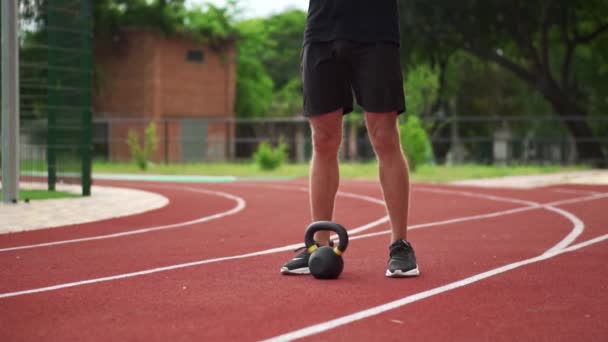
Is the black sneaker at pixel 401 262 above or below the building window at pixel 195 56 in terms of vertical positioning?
below

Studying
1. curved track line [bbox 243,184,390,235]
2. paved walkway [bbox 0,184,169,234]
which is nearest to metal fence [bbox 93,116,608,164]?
curved track line [bbox 243,184,390,235]

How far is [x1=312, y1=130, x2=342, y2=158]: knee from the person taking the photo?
518 centimetres

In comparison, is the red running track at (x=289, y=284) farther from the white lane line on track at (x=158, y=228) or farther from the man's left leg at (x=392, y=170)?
the man's left leg at (x=392, y=170)

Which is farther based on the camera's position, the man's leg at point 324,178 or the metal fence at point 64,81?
the metal fence at point 64,81

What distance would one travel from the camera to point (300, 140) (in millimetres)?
31000

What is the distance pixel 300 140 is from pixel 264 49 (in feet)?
78.6

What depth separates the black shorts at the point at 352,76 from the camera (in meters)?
4.95

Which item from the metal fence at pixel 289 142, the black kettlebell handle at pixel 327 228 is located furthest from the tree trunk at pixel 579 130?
the black kettlebell handle at pixel 327 228

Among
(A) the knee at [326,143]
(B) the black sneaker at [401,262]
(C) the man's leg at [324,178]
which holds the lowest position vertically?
(B) the black sneaker at [401,262]

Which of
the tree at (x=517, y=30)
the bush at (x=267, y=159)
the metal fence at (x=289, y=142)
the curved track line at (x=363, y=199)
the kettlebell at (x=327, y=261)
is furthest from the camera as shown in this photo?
the metal fence at (x=289, y=142)

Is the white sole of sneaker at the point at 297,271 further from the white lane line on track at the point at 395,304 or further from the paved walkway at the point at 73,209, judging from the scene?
the paved walkway at the point at 73,209

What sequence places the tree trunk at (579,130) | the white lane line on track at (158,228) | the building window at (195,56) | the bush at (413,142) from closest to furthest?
the white lane line on track at (158,228)
the bush at (413,142)
the tree trunk at (579,130)
the building window at (195,56)

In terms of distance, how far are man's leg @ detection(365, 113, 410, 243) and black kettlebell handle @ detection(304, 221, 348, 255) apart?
0.33 metres

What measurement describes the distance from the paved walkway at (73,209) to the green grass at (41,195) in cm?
32
